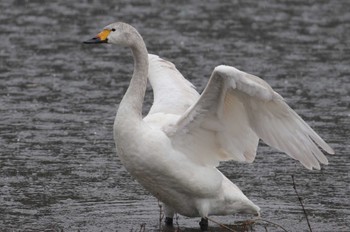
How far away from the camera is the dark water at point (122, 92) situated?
10.3 metres

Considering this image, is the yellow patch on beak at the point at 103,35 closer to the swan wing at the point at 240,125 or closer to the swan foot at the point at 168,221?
the swan wing at the point at 240,125

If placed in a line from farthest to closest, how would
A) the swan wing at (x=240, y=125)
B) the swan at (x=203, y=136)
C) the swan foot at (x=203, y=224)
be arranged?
1. the swan foot at (x=203, y=224)
2. the swan at (x=203, y=136)
3. the swan wing at (x=240, y=125)

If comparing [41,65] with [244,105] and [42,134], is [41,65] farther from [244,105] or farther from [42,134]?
[244,105]

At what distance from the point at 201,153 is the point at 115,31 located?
1390 mm

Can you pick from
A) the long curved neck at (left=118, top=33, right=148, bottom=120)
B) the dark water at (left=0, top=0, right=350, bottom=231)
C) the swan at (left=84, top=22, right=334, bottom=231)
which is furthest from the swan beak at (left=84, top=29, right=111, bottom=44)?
the dark water at (left=0, top=0, right=350, bottom=231)

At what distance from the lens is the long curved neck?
9008mm

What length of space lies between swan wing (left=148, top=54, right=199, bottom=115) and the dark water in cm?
105

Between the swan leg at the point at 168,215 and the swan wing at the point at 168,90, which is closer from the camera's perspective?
the swan leg at the point at 168,215

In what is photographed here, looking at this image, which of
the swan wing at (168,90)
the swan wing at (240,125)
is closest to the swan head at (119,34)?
the swan wing at (240,125)

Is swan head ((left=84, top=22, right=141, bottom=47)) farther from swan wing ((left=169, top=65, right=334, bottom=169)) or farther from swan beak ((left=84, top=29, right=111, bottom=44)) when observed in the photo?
swan wing ((left=169, top=65, right=334, bottom=169))

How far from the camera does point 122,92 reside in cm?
1501

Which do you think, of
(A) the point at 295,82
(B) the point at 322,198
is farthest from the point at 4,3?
(B) the point at 322,198

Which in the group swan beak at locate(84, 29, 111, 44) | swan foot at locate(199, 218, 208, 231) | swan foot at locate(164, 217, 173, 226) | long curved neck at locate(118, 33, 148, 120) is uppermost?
swan beak at locate(84, 29, 111, 44)

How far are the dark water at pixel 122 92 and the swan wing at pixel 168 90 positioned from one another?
1053mm
